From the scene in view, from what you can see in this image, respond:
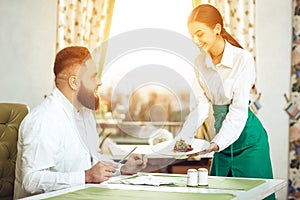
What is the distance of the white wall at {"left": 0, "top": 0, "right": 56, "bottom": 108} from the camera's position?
13.3ft

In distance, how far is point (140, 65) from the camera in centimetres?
390

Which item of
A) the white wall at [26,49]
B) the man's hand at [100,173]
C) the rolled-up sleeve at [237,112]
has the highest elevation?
the white wall at [26,49]

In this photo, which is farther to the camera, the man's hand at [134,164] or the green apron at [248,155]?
the green apron at [248,155]

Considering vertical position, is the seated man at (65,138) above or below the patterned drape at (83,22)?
below

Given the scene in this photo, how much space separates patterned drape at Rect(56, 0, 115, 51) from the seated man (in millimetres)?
1961

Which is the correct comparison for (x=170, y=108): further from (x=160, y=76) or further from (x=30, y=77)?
(x=30, y=77)

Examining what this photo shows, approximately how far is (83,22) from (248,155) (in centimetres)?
214

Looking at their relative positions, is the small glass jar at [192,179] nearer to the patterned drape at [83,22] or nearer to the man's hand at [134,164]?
the man's hand at [134,164]

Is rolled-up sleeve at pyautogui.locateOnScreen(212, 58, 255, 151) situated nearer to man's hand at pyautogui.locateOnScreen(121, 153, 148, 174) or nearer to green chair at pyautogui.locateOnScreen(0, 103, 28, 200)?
man's hand at pyautogui.locateOnScreen(121, 153, 148, 174)

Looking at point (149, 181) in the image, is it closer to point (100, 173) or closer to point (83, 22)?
point (100, 173)

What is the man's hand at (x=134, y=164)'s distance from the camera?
2348 mm

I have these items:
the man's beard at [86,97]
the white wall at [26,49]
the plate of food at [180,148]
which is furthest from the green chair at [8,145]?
the white wall at [26,49]

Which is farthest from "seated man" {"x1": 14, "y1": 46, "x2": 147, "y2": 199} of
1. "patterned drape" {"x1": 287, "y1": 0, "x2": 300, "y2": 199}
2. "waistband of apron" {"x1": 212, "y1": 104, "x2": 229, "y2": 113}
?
"patterned drape" {"x1": 287, "y1": 0, "x2": 300, "y2": 199}

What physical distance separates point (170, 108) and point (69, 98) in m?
2.70
